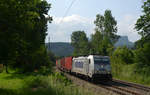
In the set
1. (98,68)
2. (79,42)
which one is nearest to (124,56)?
(98,68)

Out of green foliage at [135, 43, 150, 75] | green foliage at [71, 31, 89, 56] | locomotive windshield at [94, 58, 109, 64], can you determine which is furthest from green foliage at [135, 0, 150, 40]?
green foliage at [71, 31, 89, 56]

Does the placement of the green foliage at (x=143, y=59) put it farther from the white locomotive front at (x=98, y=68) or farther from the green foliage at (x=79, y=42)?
the green foliage at (x=79, y=42)

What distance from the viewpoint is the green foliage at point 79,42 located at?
108262 millimetres

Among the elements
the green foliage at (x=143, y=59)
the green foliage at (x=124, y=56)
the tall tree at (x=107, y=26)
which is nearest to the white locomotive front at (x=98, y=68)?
the green foliage at (x=143, y=59)

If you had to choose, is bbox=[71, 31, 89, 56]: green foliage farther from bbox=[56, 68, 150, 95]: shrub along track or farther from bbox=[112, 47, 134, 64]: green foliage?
bbox=[56, 68, 150, 95]: shrub along track

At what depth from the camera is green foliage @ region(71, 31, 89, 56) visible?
10826cm

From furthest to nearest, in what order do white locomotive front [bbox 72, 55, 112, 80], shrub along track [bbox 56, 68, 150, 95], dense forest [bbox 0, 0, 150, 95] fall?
white locomotive front [bbox 72, 55, 112, 80] → shrub along track [bbox 56, 68, 150, 95] → dense forest [bbox 0, 0, 150, 95]

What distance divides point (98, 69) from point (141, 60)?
10.4 meters

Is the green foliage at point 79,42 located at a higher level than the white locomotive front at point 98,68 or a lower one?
higher

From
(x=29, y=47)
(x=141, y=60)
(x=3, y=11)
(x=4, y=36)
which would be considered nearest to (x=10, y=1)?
(x=3, y=11)

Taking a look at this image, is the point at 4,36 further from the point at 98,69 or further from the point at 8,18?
the point at 98,69

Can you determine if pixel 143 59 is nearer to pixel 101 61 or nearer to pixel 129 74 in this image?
pixel 129 74

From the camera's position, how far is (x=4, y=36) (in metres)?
14.0

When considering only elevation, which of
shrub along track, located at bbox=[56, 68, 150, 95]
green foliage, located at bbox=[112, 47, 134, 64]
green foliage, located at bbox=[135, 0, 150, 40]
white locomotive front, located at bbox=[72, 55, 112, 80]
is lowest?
shrub along track, located at bbox=[56, 68, 150, 95]
